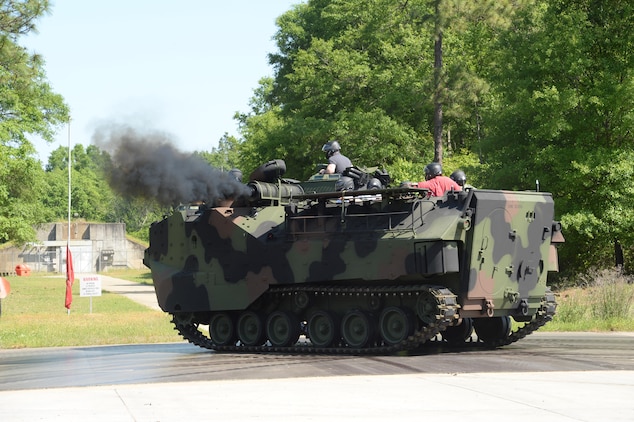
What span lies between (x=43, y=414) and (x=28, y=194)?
166 feet

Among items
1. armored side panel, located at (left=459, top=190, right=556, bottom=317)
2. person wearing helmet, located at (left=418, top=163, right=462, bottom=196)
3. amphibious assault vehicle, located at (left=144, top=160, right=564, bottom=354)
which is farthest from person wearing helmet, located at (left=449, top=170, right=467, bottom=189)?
armored side panel, located at (left=459, top=190, right=556, bottom=317)

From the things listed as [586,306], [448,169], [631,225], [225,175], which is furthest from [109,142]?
[448,169]

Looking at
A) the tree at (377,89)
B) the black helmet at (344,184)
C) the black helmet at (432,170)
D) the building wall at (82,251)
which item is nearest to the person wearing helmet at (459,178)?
the black helmet at (432,170)

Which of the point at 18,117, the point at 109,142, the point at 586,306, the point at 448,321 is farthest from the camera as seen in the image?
the point at 18,117

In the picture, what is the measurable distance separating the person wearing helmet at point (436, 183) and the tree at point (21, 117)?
25.3m

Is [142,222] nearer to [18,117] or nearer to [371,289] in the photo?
[18,117]

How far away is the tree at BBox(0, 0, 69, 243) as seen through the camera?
134 ft

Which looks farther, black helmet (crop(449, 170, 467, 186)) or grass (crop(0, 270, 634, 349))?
grass (crop(0, 270, 634, 349))

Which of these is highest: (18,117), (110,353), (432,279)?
(18,117)

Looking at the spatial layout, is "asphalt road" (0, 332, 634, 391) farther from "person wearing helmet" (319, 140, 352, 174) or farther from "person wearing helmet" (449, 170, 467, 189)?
"person wearing helmet" (319, 140, 352, 174)

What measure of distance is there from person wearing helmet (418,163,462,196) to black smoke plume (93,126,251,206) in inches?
136

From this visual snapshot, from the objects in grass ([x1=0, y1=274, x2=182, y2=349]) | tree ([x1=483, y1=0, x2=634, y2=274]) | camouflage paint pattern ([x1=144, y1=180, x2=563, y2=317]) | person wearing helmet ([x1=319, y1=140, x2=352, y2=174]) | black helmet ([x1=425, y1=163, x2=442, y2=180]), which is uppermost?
tree ([x1=483, y1=0, x2=634, y2=274])

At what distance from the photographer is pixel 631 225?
127ft

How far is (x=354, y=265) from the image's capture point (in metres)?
18.4
